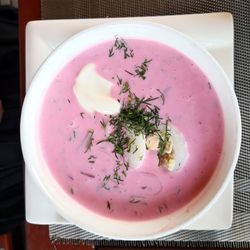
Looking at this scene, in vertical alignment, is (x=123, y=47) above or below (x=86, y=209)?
above

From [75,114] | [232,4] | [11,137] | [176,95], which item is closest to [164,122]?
[176,95]

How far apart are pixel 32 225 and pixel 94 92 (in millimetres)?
342

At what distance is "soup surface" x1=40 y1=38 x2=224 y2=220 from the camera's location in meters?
0.84

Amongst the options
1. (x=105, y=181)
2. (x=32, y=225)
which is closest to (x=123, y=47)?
(x=105, y=181)

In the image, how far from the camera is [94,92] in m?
0.85

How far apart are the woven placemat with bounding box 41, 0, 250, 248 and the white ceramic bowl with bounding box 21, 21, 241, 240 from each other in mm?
121

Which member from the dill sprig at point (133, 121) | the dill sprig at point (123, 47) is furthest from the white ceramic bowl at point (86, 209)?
the dill sprig at point (133, 121)

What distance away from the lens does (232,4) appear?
3.12ft

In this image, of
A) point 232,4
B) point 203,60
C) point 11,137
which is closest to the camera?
point 203,60

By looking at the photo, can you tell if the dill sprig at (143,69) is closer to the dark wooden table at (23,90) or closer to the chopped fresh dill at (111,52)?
the chopped fresh dill at (111,52)

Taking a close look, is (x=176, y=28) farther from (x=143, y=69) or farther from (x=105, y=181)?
(x=105, y=181)

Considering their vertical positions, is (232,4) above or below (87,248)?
above

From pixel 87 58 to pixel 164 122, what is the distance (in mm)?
179

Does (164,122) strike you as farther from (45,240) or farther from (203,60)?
(45,240)
